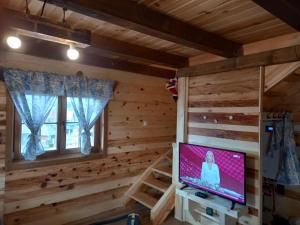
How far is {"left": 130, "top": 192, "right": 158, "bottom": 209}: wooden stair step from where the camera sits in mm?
3648

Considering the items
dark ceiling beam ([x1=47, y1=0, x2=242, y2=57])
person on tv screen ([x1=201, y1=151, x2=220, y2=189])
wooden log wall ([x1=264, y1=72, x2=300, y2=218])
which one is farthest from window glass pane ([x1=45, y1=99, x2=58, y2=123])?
wooden log wall ([x1=264, y1=72, x2=300, y2=218])

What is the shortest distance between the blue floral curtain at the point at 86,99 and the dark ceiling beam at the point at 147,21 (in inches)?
62.7

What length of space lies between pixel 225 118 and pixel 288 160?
108 cm

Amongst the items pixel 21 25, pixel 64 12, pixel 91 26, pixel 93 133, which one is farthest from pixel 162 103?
pixel 21 25

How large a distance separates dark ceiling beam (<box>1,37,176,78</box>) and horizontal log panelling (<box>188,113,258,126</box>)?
3.82 ft

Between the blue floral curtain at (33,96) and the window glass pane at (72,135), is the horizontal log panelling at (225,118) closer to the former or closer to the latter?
the window glass pane at (72,135)

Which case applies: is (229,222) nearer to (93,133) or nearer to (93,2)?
(93,133)

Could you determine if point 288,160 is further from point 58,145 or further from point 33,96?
point 33,96

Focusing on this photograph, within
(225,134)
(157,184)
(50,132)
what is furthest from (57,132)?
(225,134)

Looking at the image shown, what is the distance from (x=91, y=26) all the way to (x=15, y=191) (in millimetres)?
2234

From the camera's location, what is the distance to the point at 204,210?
127 inches

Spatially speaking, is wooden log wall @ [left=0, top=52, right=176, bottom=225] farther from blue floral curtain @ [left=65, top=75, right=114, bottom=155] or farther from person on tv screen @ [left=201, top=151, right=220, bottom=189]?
person on tv screen @ [left=201, top=151, right=220, bottom=189]

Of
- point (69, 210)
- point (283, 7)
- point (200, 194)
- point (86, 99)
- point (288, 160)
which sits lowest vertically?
point (69, 210)

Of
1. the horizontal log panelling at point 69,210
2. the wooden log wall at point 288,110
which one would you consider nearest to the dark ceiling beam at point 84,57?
the wooden log wall at point 288,110
